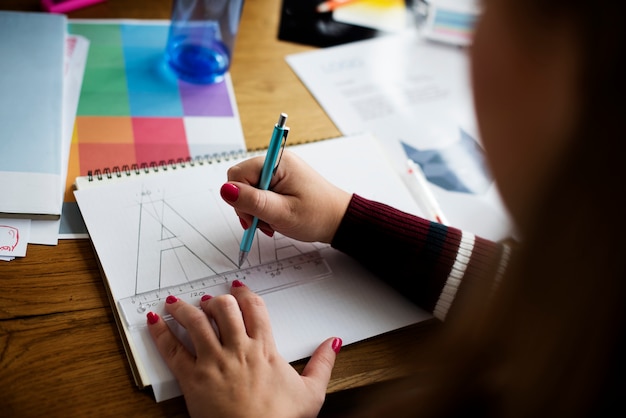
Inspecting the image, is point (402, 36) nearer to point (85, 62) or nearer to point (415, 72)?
point (415, 72)

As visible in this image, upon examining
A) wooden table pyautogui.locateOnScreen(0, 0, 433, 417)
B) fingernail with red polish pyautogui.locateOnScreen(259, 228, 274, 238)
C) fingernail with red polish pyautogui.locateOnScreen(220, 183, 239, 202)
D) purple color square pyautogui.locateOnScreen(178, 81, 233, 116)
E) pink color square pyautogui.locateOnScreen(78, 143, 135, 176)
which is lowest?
wooden table pyautogui.locateOnScreen(0, 0, 433, 417)

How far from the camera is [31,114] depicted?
789mm

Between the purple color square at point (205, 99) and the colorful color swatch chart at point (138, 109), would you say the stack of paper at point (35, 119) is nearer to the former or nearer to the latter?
the colorful color swatch chart at point (138, 109)

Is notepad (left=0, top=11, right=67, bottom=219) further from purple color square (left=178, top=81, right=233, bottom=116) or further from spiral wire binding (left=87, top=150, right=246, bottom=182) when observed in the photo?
purple color square (left=178, top=81, right=233, bottom=116)

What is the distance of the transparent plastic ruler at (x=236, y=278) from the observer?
2.13 feet

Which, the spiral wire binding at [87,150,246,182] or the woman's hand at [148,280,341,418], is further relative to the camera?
the spiral wire binding at [87,150,246,182]

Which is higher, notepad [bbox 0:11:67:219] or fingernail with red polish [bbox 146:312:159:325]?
notepad [bbox 0:11:67:219]

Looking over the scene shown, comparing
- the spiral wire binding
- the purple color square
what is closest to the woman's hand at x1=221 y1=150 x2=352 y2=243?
the spiral wire binding

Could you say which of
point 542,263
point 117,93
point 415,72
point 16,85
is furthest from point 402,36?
point 542,263

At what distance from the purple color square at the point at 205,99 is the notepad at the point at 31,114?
0.17 meters

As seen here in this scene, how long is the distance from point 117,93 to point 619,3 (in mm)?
688

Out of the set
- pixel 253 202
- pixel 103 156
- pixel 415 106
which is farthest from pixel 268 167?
pixel 415 106

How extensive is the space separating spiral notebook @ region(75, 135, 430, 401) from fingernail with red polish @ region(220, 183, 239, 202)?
0.26ft

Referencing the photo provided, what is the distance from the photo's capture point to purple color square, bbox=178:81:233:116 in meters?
0.91
